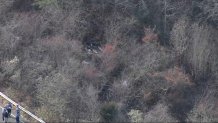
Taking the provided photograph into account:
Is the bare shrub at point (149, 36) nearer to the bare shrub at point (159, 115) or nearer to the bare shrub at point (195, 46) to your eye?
the bare shrub at point (195, 46)

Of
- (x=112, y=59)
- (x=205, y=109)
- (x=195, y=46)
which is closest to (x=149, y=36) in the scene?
(x=195, y=46)

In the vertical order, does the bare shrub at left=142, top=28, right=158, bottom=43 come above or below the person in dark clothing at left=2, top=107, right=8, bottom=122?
above

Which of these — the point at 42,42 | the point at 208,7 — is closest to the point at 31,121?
the point at 42,42

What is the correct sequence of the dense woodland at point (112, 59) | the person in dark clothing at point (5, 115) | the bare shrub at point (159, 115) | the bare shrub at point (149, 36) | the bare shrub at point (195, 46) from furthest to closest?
the bare shrub at point (149, 36) < the bare shrub at point (195, 46) < the dense woodland at point (112, 59) < the bare shrub at point (159, 115) < the person in dark clothing at point (5, 115)

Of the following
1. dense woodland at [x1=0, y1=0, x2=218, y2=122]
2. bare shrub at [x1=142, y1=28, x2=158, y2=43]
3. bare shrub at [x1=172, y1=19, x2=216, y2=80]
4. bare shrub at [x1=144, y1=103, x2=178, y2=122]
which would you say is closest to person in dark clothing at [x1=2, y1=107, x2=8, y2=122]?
dense woodland at [x1=0, y1=0, x2=218, y2=122]

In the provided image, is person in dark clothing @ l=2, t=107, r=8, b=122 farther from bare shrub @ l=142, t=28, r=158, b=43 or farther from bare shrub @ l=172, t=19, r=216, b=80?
bare shrub @ l=172, t=19, r=216, b=80

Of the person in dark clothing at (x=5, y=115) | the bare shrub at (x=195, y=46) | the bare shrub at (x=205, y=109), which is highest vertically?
the bare shrub at (x=195, y=46)

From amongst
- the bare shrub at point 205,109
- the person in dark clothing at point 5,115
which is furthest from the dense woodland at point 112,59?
the person in dark clothing at point 5,115

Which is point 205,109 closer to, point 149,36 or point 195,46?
point 195,46

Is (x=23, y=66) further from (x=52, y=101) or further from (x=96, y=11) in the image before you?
(x=96, y=11)
